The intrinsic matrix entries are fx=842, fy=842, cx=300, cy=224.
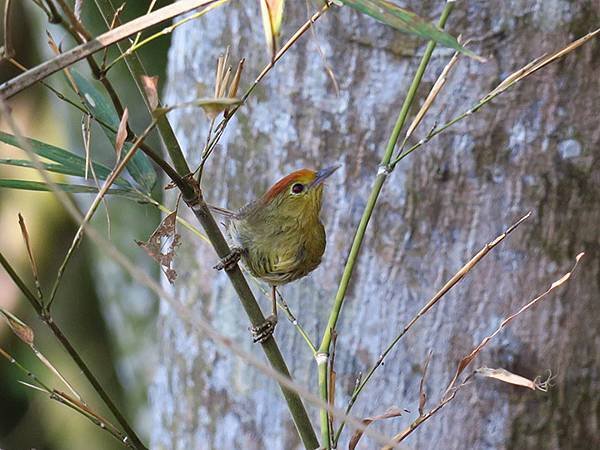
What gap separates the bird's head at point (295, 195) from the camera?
0.97 metres

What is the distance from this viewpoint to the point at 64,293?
3.57 m

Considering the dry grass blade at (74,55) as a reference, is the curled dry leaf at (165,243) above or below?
above

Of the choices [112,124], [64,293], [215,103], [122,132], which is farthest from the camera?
[64,293]

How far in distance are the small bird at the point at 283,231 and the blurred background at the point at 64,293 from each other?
2.00 meters

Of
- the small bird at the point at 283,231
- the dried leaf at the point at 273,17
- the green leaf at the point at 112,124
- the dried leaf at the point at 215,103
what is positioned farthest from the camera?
the small bird at the point at 283,231

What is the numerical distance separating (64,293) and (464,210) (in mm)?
2596

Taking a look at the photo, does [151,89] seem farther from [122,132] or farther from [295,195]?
[295,195]

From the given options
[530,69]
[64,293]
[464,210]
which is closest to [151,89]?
[530,69]

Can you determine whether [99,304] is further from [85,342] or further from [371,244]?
[371,244]

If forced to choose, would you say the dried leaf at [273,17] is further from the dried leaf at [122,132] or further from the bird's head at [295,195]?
the bird's head at [295,195]

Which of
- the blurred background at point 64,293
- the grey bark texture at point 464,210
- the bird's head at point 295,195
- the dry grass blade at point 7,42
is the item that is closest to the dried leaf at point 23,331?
the dry grass blade at point 7,42

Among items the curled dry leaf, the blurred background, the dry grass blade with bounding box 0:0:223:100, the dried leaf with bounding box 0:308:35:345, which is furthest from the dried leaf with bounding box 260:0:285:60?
the blurred background

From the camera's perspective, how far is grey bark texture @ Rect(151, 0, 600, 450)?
1297 mm

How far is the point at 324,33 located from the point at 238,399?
68 cm
